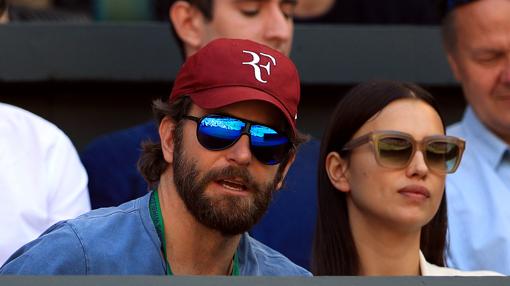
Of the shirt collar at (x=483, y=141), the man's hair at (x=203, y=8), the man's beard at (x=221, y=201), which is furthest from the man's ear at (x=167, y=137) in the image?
the shirt collar at (x=483, y=141)

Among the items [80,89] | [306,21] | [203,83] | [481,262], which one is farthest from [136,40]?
[203,83]

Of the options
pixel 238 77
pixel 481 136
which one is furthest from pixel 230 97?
pixel 481 136

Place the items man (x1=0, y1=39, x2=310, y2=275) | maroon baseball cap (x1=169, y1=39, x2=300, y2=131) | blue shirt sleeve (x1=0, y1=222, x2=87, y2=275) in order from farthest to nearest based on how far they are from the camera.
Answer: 1. maroon baseball cap (x1=169, y1=39, x2=300, y2=131)
2. man (x1=0, y1=39, x2=310, y2=275)
3. blue shirt sleeve (x1=0, y1=222, x2=87, y2=275)

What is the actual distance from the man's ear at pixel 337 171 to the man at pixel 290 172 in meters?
0.49

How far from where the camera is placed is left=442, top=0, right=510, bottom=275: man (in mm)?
4523

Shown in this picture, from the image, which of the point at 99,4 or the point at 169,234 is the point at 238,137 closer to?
the point at 169,234

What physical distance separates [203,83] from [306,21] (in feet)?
8.29

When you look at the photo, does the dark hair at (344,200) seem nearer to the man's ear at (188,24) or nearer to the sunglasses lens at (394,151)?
the sunglasses lens at (394,151)

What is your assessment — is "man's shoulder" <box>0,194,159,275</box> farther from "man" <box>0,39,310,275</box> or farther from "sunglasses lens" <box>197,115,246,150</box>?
"sunglasses lens" <box>197,115,246,150</box>

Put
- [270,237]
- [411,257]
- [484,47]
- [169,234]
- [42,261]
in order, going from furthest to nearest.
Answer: [484,47]
[270,237]
[411,257]
[169,234]
[42,261]

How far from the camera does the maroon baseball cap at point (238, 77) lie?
3188 millimetres

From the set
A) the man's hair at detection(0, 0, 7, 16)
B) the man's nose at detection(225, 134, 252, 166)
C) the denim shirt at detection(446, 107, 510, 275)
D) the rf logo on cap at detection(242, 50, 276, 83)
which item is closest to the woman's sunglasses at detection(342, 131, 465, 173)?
the denim shirt at detection(446, 107, 510, 275)

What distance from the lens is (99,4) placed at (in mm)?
5688

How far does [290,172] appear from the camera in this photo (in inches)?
184
